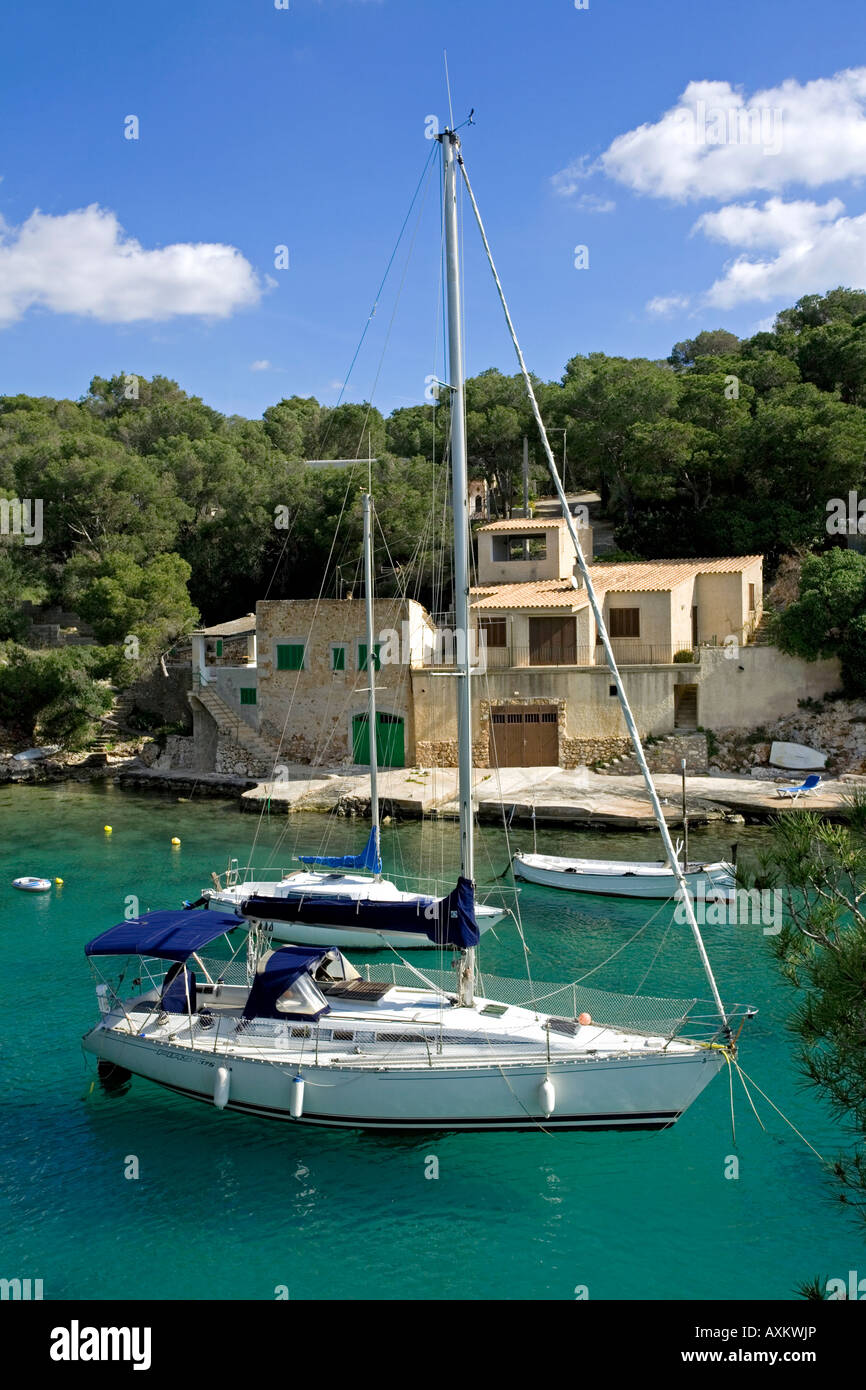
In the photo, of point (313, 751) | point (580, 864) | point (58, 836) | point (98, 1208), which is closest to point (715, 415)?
point (313, 751)

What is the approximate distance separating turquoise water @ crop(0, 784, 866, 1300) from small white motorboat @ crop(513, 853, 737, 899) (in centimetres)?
467

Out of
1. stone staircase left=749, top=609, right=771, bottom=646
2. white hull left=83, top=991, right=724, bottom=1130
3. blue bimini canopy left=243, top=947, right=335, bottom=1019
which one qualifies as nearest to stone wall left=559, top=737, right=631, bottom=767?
stone staircase left=749, top=609, right=771, bottom=646

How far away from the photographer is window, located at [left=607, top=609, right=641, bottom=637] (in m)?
35.2

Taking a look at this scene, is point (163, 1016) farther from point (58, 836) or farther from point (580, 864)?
point (58, 836)

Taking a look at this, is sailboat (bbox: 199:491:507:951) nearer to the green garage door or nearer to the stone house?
the stone house

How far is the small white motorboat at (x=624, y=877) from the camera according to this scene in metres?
22.9

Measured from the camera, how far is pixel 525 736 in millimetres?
35125

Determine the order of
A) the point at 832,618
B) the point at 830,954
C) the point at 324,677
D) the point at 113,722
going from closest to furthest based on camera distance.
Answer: the point at 830,954
the point at 832,618
the point at 324,677
the point at 113,722

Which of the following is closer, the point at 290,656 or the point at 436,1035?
the point at 436,1035

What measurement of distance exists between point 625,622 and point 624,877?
13404 millimetres

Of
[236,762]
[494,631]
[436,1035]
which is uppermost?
[494,631]

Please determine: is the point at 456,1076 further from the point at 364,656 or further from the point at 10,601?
the point at 10,601

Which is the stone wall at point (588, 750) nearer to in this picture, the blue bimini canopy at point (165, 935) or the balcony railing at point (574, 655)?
the balcony railing at point (574, 655)

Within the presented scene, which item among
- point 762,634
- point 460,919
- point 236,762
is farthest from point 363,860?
point 762,634
